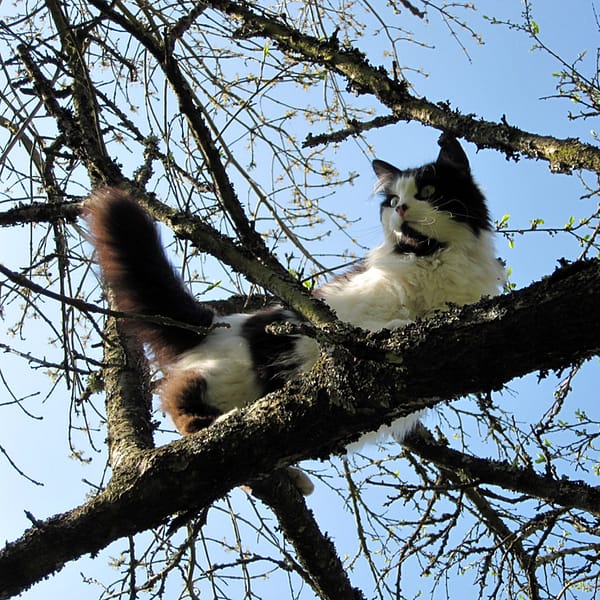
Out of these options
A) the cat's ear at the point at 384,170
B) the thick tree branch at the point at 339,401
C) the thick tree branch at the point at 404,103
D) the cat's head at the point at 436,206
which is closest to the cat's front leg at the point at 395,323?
the cat's head at the point at 436,206

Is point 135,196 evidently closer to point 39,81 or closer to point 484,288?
point 39,81

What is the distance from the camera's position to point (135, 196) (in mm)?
3064

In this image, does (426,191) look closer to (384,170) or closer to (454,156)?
(454,156)

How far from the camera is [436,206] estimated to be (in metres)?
3.67

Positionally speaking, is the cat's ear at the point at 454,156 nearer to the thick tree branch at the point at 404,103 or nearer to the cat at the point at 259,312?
the cat at the point at 259,312

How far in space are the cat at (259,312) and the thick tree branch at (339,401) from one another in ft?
3.22

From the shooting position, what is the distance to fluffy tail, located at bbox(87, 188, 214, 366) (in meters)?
3.02

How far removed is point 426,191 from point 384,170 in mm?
493

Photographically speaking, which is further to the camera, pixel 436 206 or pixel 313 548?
pixel 436 206

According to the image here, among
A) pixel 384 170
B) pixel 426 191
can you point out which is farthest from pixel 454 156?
pixel 384 170

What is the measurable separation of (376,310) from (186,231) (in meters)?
1.06

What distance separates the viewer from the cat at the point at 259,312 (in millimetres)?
3090

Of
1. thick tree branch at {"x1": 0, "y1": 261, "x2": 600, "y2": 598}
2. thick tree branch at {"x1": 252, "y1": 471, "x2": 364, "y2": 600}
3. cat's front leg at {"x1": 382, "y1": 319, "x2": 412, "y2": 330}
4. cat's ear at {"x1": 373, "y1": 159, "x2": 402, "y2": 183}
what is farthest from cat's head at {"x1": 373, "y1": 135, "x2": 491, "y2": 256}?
thick tree branch at {"x1": 0, "y1": 261, "x2": 600, "y2": 598}

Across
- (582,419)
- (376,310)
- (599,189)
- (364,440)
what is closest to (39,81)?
(376,310)
